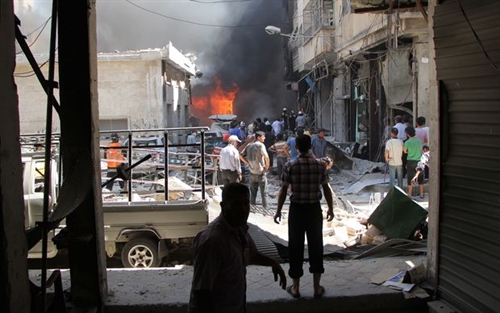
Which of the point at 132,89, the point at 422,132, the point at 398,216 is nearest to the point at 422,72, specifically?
the point at 422,132

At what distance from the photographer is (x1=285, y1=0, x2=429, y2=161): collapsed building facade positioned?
1266 centimetres

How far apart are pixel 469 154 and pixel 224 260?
7.51ft

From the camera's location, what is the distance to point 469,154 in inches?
150

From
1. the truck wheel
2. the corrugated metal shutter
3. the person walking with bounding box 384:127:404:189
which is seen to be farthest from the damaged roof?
the truck wheel

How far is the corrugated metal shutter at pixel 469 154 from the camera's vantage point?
348 cm

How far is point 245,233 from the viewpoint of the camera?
285cm

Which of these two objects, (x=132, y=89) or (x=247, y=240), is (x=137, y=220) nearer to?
(x=247, y=240)

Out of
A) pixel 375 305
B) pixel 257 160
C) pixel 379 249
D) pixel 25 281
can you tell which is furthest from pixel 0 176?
pixel 257 160

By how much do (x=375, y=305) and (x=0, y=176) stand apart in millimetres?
3297

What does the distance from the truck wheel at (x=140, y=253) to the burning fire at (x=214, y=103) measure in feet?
132

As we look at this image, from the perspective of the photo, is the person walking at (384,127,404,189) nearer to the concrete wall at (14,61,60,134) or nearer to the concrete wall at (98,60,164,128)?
the concrete wall at (98,60,164,128)

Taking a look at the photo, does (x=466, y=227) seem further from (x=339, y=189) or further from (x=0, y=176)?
(x=339, y=189)

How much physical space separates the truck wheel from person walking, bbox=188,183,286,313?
445cm

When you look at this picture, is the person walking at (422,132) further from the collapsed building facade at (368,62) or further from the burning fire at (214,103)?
the burning fire at (214,103)
